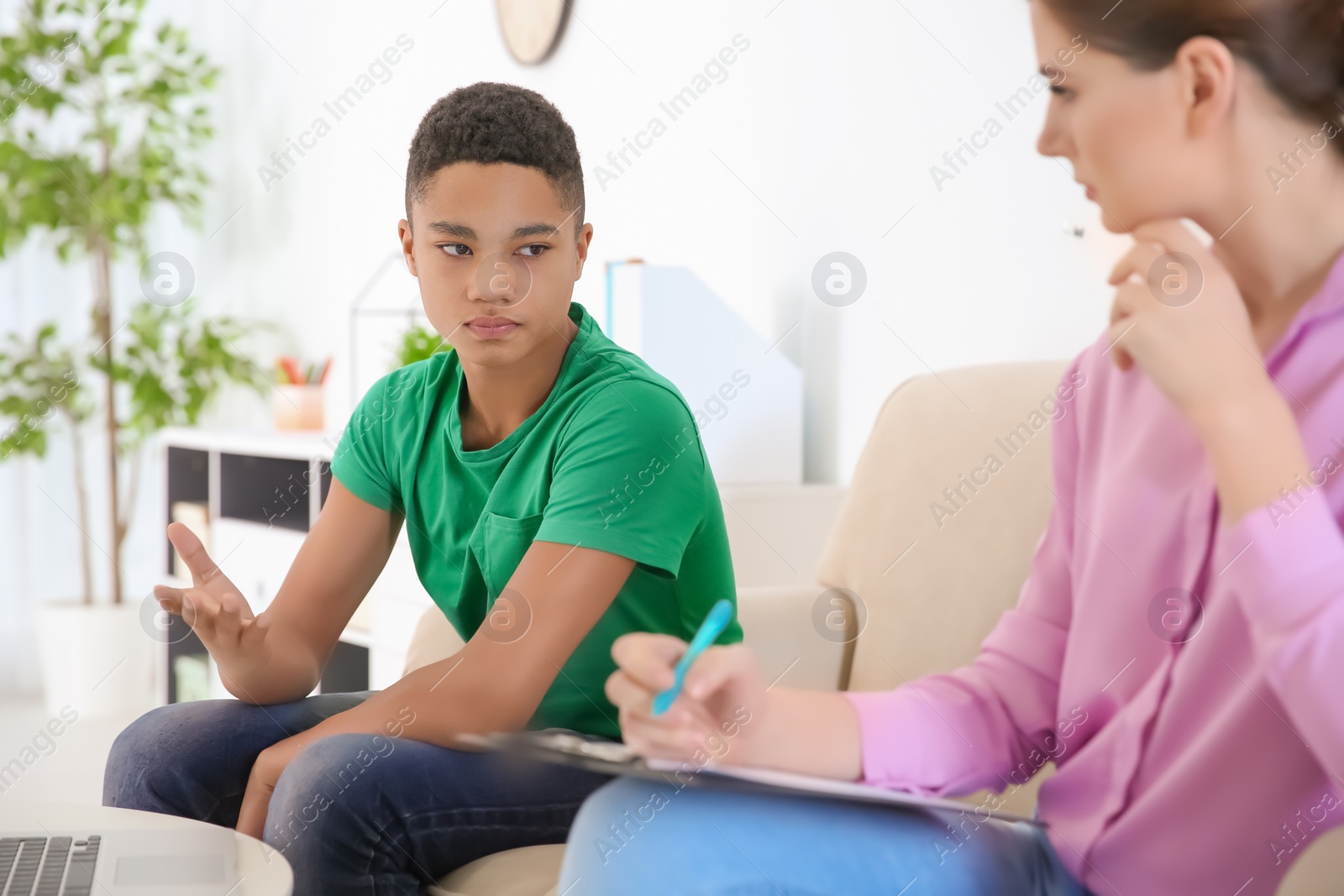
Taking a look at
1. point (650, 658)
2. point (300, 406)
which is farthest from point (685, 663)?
point (300, 406)

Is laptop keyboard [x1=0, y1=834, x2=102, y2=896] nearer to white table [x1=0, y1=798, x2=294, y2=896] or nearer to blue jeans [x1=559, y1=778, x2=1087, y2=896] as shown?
white table [x1=0, y1=798, x2=294, y2=896]

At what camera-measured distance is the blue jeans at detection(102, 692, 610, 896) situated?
0.98 meters

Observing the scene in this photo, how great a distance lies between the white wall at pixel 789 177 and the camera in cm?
168

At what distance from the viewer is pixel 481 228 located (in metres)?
1.16

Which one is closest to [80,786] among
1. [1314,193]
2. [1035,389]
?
[1035,389]

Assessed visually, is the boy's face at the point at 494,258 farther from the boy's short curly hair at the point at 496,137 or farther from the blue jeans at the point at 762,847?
the blue jeans at the point at 762,847

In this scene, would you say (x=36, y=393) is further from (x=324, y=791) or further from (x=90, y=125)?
(x=324, y=791)

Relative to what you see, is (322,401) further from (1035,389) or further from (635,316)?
(1035,389)

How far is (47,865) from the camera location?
905 mm

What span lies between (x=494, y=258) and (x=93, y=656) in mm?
2529

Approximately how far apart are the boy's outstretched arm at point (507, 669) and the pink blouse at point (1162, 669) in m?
0.36

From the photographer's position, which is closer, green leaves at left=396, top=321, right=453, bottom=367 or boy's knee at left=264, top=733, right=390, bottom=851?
boy's knee at left=264, top=733, right=390, bottom=851

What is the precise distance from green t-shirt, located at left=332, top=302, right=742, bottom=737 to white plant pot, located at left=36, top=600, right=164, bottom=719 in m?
2.21

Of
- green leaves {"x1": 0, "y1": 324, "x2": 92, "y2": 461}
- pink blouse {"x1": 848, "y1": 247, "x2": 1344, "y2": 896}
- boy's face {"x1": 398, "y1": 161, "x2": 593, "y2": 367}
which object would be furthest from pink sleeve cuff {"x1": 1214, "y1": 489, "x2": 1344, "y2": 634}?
green leaves {"x1": 0, "y1": 324, "x2": 92, "y2": 461}
